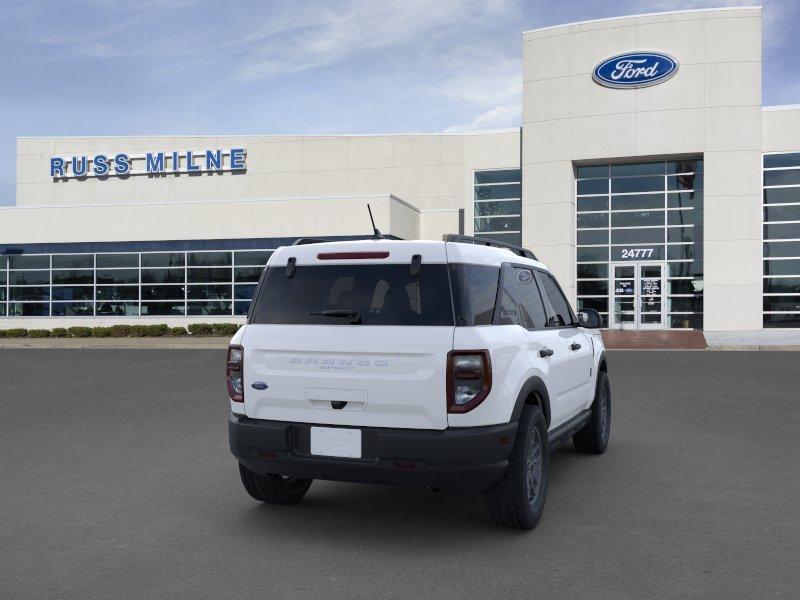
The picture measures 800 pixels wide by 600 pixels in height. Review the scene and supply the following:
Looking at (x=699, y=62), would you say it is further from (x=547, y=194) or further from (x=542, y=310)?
(x=542, y=310)

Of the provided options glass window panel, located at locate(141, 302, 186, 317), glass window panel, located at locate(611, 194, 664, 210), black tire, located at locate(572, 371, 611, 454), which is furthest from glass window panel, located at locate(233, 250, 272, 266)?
black tire, located at locate(572, 371, 611, 454)

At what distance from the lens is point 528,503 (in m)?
4.99

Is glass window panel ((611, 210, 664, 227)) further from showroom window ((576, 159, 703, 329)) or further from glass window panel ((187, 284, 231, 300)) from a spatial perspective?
glass window panel ((187, 284, 231, 300))

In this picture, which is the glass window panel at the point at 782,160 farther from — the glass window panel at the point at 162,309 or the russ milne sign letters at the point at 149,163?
the glass window panel at the point at 162,309

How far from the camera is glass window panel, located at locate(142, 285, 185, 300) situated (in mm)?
34031

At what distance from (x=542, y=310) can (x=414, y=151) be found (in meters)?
30.0

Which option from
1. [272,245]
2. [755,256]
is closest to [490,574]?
[755,256]

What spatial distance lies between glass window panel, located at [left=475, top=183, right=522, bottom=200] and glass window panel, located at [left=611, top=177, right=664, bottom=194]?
405cm

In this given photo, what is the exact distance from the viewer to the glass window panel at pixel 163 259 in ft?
111

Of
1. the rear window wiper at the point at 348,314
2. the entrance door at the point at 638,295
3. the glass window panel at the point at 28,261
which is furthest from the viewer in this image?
the glass window panel at the point at 28,261

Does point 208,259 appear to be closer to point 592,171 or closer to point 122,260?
point 122,260

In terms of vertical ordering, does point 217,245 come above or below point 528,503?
above

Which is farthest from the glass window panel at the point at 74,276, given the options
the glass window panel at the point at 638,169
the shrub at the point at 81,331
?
the glass window panel at the point at 638,169

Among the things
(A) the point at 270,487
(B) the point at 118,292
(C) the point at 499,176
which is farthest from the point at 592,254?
(A) the point at 270,487
